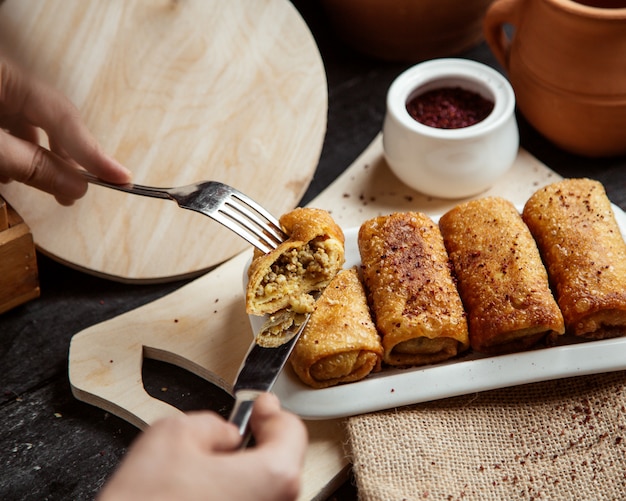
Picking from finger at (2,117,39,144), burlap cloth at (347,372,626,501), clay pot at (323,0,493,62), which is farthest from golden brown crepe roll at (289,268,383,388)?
clay pot at (323,0,493,62)

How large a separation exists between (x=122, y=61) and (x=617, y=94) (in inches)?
73.2

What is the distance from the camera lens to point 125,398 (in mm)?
2244

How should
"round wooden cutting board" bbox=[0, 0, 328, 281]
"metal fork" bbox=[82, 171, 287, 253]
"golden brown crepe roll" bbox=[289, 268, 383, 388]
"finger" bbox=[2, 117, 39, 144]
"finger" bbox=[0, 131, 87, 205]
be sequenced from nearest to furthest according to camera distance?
"golden brown crepe roll" bbox=[289, 268, 383, 388], "metal fork" bbox=[82, 171, 287, 253], "finger" bbox=[0, 131, 87, 205], "finger" bbox=[2, 117, 39, 144], "round wooden cutting board" bbox=[0, 0, 328, 281]

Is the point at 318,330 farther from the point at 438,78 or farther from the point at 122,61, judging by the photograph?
the point at 122,61

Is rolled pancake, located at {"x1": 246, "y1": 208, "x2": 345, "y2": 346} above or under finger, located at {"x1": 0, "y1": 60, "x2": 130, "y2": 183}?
under

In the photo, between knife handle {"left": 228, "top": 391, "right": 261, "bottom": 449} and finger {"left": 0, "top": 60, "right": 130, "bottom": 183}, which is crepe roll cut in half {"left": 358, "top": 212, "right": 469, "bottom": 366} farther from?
finger {"left": 0, "top": 60, "right": 130, "bottom": 183}

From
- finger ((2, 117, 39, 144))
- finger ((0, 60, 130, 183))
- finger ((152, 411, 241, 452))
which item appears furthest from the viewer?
finger ((2, 117, 39, 144))

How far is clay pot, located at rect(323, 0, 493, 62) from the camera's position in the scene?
3.14 m

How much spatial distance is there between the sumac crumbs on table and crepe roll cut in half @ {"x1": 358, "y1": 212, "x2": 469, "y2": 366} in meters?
0.53

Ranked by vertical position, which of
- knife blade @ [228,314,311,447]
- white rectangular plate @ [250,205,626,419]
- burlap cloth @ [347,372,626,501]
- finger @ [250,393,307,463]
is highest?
finger @ [250,393,307,463]

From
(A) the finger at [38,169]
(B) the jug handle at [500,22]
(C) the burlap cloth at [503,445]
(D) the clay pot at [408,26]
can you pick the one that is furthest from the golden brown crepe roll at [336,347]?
(D) the clay pot at [408,26]

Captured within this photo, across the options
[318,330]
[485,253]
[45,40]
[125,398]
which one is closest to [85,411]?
[125,398]

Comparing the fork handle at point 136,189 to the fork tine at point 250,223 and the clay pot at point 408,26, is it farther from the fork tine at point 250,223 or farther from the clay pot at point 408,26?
the clay pot at point 408,26

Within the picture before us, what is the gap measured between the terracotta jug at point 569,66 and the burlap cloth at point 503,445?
1.05 metres
